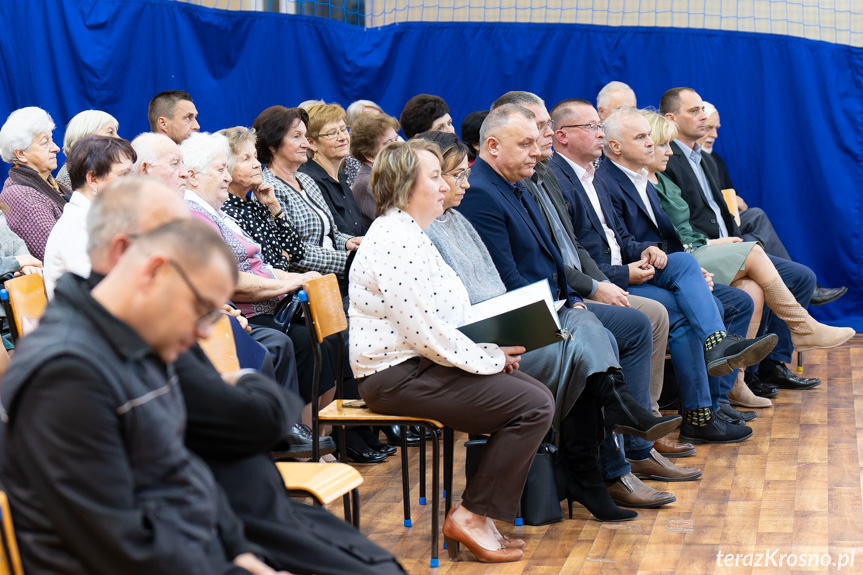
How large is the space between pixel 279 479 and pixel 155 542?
44cm

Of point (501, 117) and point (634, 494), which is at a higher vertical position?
point (501, 117)

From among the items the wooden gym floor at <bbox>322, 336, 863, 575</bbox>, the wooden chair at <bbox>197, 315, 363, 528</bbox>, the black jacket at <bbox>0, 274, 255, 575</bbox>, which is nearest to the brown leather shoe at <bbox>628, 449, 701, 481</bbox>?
the wooden gym floor at <bbox>322, 336, 863, 575</bbox>

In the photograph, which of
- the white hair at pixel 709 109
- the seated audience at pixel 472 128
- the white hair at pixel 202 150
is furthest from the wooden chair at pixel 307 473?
the white hair at pixel 709 109

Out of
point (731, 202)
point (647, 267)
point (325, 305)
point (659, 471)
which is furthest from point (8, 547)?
point (731, 202)

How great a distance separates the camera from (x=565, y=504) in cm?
335

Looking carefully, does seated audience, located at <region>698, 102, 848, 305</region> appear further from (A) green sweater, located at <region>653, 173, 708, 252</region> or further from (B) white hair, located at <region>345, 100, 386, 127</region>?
(B) white hair, located at <region>345, 100, 386, 127</region>

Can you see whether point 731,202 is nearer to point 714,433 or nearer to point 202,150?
point 714,433

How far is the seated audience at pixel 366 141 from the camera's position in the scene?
4.61 meters

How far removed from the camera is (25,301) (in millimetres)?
2809

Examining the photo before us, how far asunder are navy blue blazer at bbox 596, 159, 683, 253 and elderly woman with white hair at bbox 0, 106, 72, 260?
7.76 feet

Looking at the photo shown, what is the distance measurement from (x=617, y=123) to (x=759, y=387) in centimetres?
154

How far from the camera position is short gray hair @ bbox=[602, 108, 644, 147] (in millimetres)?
4531

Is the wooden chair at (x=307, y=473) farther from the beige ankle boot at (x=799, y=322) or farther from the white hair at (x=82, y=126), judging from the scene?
the beige ankle boot at (x=799, y=322)

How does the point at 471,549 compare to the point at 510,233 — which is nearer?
the point at 471,549
